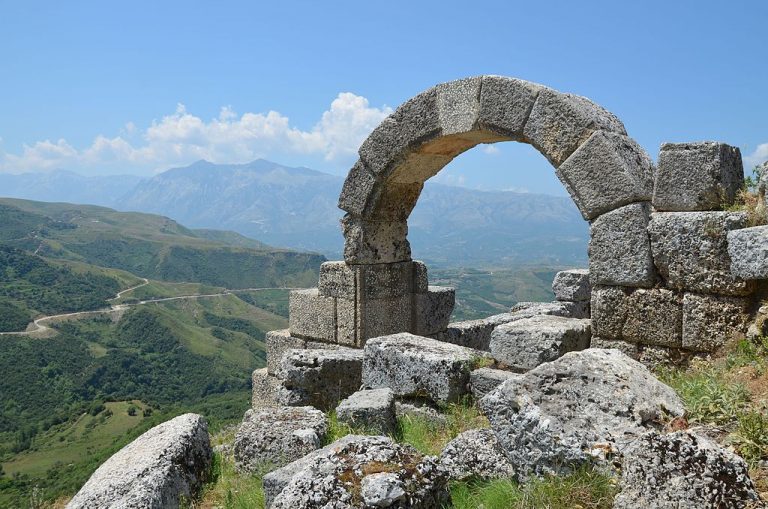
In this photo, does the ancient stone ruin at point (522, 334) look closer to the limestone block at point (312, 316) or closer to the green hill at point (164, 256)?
the limestone block at point (312, 316)

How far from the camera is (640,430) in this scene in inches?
125

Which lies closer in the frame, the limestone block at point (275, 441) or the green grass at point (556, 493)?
the green grass at point (556, 493)

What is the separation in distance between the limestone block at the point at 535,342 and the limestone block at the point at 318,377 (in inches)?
62.6

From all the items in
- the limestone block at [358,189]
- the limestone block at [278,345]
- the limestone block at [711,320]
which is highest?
the limestone block at [358,189]

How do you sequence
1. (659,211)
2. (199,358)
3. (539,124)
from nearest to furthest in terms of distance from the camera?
(659,211), (539,124), (199,358)

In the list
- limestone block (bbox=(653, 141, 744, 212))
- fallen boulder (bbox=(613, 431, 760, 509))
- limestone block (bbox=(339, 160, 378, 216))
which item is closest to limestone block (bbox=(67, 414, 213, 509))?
fallen boulder (bbox=(613, 431, 760, 509))

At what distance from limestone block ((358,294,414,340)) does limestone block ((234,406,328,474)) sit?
149 inches

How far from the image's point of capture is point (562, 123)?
6184 millimetres

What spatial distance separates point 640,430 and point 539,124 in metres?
3.95

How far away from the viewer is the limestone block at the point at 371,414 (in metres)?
5.00

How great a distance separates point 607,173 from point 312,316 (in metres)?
4.98

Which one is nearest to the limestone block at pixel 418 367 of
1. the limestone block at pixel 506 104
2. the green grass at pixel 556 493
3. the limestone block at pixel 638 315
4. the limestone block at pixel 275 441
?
the limestone block at pixel 275 441

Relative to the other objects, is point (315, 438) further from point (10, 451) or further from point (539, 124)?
point (10, 451)

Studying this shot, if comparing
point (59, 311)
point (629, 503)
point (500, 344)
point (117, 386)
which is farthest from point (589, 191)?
point (59, 311)
